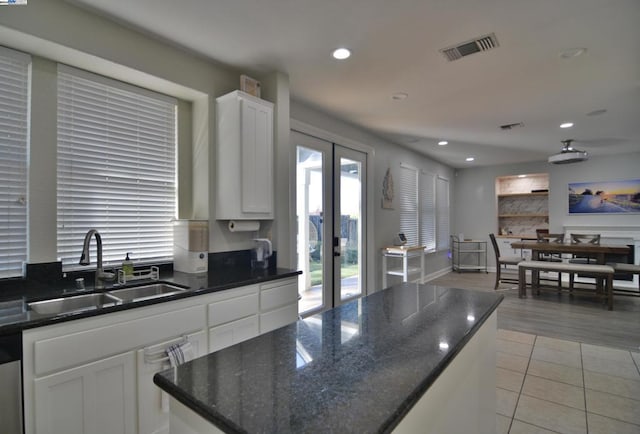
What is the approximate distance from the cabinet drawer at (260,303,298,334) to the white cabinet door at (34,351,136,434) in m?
0.92

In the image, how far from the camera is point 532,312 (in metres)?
4.51

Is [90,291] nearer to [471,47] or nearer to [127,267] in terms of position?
[127,267]

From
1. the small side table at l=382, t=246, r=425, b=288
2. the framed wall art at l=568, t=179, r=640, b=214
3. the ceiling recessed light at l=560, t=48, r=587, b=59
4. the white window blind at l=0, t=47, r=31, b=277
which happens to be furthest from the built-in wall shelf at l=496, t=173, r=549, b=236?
the white window blind at l=0, t=47, r=31, b=277

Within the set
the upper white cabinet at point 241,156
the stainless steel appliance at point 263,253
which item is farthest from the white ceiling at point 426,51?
the stainless steel appliance at point 263,253

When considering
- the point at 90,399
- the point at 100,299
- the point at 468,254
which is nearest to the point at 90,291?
the point at 100,299

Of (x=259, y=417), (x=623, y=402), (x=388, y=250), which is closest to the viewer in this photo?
(x=259, y=417)

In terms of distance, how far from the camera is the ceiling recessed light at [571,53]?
2.46 meters

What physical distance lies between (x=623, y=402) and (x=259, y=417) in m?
2.99

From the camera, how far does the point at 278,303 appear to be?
101 inches

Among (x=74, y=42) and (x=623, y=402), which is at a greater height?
(x=74, y=42)

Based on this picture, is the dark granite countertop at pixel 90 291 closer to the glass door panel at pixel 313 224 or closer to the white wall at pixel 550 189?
the glass door panel at pixel 313 224

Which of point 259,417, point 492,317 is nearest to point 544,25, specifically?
point 492,317

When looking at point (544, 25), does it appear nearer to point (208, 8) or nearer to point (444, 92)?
point (444, 92)

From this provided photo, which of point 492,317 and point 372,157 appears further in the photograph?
point 372,157
